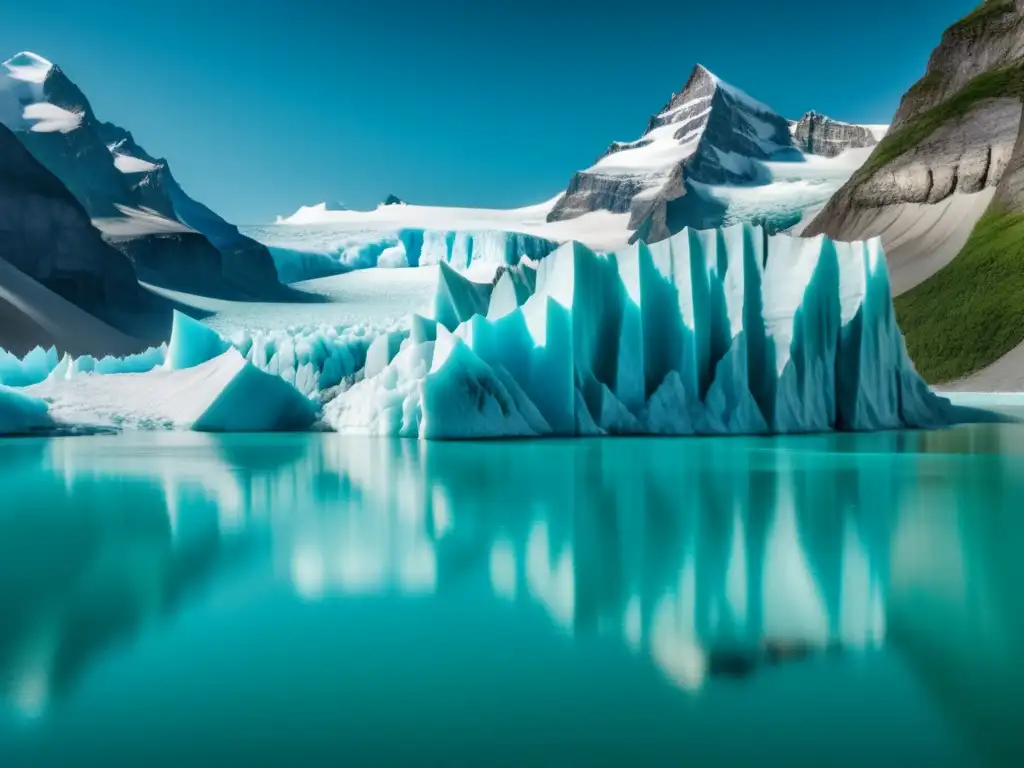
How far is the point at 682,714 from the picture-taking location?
6.41 ft

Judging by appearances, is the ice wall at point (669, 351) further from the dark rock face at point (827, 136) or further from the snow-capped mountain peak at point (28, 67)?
the dark rock face at point (827, 136)

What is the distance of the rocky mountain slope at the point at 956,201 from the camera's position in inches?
1391

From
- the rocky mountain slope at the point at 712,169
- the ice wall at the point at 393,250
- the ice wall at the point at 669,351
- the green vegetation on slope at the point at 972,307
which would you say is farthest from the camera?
the rocky mountain slope at the point at 712,169

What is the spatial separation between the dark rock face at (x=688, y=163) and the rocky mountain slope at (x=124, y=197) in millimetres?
36430

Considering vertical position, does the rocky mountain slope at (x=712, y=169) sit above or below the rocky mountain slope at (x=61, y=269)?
above

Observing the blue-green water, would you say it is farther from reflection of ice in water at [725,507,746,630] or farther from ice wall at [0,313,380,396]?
ice wall at [0,313,380,396]

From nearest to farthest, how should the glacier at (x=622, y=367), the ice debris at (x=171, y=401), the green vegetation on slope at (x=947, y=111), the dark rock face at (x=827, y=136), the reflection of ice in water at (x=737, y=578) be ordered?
the reflection of ice in water at (x=737, y=578) < the glacier at (x=622, y=367) < the ice debris at (x=171, y=401) < the green vegetation on slope at (x=947, y=111) < the dark rock face at (x=827, y=136)

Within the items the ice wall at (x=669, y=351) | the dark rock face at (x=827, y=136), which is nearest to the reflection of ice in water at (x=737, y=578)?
the ice wall at (x=669, y=351)

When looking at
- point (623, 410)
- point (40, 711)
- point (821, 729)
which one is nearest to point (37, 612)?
point (40, 711)

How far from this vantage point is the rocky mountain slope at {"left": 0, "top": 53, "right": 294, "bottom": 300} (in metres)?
48.3

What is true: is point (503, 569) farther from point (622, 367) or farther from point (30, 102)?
point (30, 102)

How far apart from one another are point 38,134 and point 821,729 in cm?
5993

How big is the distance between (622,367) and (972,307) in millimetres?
29454

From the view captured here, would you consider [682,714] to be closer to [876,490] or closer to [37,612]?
[37,612]
